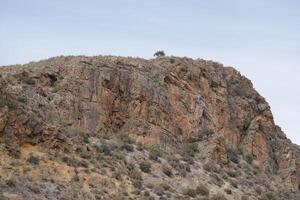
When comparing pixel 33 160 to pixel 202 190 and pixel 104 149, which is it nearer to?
pixel 104 149

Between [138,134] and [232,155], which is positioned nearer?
[138,134]

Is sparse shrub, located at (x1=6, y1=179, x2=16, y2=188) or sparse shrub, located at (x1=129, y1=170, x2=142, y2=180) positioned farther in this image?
sparse shrub, located at (x1=129, y1=170, x2=142, y2=180)

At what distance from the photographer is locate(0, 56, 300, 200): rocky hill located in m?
33.3

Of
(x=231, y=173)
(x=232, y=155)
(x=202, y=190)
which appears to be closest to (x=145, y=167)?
(x=202, y=190)

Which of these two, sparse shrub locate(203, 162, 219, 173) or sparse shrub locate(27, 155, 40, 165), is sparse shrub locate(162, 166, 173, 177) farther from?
sparse shrub locate(27, 155, 40, 165)

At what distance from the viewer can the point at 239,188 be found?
4441 centimetres

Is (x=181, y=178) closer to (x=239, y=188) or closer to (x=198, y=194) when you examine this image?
(x=198, y=194)

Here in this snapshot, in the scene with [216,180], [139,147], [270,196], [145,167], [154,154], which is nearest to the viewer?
[145,167]

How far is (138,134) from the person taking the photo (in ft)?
151

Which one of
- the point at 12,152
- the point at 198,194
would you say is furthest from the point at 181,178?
the point at 12,152

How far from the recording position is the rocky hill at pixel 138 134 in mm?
33312

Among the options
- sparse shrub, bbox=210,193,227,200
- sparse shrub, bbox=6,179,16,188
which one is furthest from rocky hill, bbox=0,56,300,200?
sparse shrub, bbox=210,193,227,200

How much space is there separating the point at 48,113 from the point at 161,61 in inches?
549

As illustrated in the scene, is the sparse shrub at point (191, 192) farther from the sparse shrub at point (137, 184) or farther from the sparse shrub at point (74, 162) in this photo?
the sparse shrub at point (74, 162)
